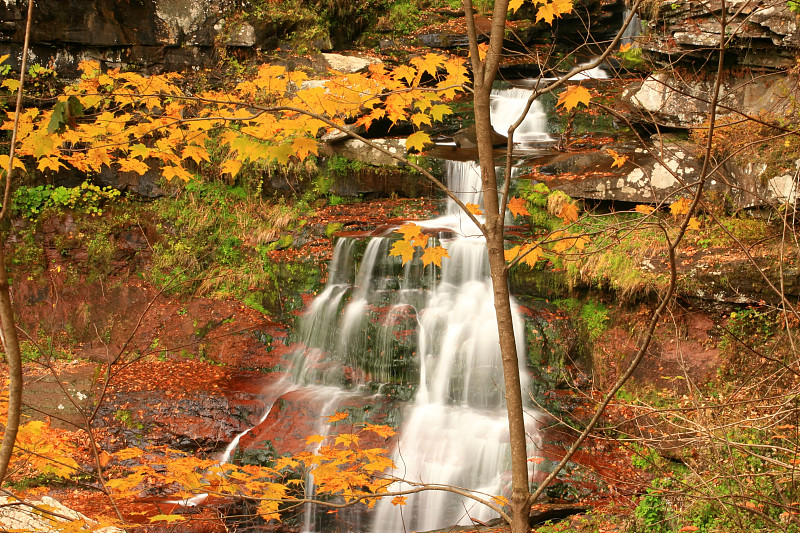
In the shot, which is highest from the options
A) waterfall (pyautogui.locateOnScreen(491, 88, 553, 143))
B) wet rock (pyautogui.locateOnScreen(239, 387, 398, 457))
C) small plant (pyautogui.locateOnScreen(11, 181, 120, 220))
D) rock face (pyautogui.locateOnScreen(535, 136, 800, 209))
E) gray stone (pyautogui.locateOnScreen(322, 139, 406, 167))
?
waterfall (pyautogui.locateOnScreen(491, 88, 553, 143))

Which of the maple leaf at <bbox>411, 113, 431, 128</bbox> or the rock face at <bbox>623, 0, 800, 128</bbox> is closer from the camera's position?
the maple leaf at <bbox>411, 113, 431, 128</bbox>

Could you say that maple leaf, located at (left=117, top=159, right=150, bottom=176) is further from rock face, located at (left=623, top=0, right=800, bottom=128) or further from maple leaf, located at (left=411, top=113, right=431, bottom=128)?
rock face, located at (left=623, top=0, right=800, bottom=128)

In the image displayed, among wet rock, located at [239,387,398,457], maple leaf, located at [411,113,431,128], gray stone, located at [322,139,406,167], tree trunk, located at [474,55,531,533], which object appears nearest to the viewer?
tree trunk, located at [474,55,531,533]

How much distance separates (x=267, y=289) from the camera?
32.8ft

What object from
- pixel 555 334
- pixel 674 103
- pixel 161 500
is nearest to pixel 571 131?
pixel 674 103

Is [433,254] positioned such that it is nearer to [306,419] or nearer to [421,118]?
[421,118]

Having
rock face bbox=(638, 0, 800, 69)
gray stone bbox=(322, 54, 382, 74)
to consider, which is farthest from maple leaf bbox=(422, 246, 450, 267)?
gray stone bbox=(322, 54, 382, 74)

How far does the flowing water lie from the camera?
6.38m

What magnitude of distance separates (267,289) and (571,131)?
6.23 m

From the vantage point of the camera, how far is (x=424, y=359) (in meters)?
7.93

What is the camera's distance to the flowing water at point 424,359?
251 inches

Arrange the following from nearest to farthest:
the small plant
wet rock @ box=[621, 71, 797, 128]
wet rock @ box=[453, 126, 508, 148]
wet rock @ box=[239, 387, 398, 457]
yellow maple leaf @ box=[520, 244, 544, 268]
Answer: yellow maple leaf @ box=[520, 244, 544, 268]
wet rock @ box=[239, 387, 398, 457]
wet rock @ box=[621, 71, 797, 128]
the small plant
wet rock @ box=[453, 126, 508, 148]

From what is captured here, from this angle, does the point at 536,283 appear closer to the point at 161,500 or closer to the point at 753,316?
the point at 753,316

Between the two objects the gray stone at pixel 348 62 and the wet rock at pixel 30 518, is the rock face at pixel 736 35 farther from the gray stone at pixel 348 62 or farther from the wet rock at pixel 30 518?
the wet rock at pixel 30 518
